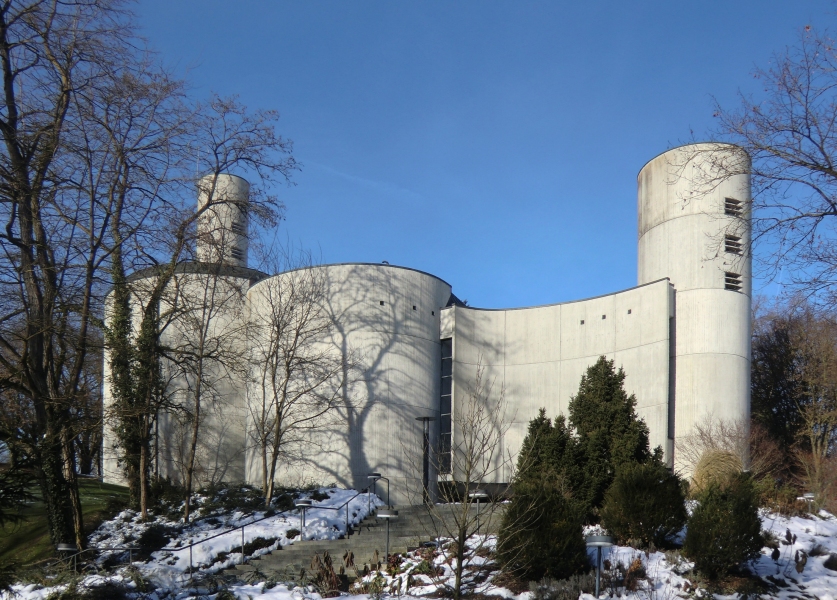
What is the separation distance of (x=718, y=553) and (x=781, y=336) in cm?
2286

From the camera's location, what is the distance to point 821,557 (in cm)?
1327

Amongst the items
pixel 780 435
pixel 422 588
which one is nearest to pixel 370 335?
pixel 422 588

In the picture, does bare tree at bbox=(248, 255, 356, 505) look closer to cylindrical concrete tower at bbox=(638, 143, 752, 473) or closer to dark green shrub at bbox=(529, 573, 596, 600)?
cylindrical concrete tower at bbox=(638, 143, 752, 473)

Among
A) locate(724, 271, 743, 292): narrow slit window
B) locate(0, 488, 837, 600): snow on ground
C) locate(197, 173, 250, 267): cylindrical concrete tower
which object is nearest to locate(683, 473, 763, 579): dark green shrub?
locate(0, 488, 837, 600): snow on ground

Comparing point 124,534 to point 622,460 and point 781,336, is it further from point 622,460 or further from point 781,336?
point 781,336

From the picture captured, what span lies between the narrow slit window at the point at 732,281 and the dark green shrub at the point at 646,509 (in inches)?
455

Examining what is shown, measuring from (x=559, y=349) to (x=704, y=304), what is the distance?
4.27 meters

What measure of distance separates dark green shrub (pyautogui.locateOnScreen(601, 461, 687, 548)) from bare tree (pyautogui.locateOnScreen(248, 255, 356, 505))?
1096cm

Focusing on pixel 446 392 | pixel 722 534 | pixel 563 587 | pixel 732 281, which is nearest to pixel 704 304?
pixel 732 281

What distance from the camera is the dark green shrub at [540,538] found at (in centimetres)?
1177

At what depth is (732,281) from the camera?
2381 centimetres

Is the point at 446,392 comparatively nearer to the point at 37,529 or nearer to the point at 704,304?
the point at 704,304

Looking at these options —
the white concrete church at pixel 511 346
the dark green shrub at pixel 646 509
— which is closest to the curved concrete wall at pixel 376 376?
the white concrete church at pixel 511 346

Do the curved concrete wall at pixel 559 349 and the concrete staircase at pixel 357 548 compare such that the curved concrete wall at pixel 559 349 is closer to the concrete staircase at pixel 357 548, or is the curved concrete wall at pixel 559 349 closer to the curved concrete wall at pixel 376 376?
the curved concrete wall at pixel 376 376
